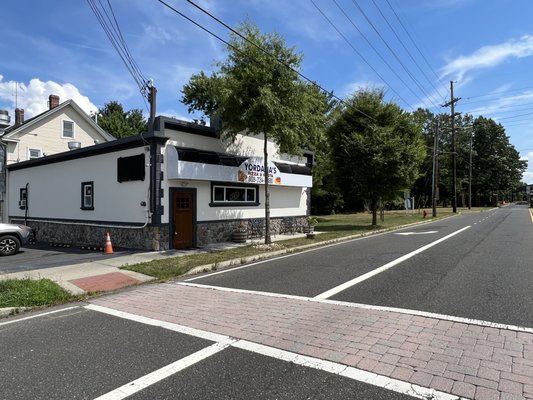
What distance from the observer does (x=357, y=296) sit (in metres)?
7.33

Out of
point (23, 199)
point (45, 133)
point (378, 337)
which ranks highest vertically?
point (45, 133)

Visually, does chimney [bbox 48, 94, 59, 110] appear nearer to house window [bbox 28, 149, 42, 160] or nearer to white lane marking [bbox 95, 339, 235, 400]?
house window [bbox 28, 149, 42, 160]

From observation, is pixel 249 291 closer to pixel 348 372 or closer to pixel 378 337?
pixel 378 337

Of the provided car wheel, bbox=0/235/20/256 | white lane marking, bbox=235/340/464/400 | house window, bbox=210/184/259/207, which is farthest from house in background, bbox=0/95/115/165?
white lane marking, bbox=235/340/464/400

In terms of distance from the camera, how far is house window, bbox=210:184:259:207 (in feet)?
55.5

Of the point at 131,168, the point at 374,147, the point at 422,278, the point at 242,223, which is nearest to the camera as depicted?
the point at 422,278

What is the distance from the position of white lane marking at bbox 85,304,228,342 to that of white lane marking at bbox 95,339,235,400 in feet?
0.95

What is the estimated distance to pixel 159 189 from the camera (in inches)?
566

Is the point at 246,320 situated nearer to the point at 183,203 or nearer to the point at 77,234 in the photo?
the point at 183,203

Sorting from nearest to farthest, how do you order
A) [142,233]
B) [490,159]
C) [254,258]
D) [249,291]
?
[249,291]
[254,258]
[142,233]
[490,159]

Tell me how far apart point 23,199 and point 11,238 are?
8.05 m

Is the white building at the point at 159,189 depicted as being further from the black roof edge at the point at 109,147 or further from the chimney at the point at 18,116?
the chimney at the point at 18,116

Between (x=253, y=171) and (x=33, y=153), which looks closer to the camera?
(x=253, y=171)

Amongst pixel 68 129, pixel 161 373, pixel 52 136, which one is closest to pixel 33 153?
pixel 52 136
